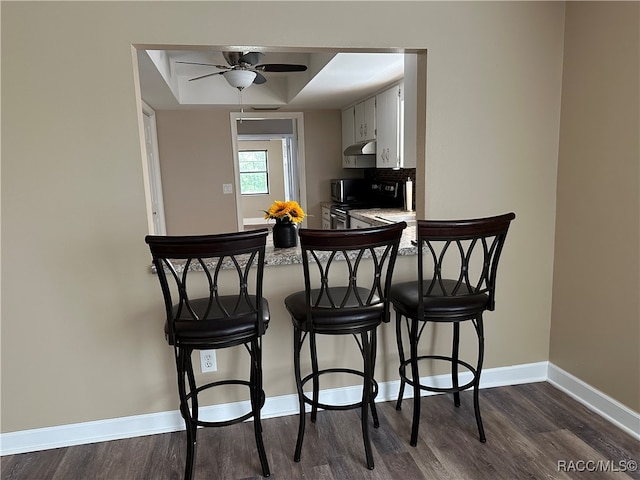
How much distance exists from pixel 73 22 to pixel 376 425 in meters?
2.29

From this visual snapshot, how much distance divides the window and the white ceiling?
4625 millimetres

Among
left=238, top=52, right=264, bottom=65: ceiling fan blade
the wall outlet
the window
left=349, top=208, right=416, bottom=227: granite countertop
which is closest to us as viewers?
the wall outlet

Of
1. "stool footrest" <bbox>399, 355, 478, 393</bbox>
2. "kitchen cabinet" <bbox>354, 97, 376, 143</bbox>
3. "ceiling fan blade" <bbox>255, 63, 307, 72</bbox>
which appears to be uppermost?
"ceiling fan blade" <bbox>255, 63, 307, 72</bbox>

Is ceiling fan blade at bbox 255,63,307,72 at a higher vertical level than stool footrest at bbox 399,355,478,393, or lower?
higher

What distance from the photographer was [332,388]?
2.25 m

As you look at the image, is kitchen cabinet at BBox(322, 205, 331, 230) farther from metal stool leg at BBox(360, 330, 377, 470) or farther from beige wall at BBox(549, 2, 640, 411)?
metal stool leg at BBox(360, 330, 377, 470)

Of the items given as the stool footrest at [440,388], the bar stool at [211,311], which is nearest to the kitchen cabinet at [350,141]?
the stool footrest at [440,388]

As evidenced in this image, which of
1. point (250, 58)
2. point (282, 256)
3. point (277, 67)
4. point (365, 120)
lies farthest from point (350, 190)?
point (282, 256)

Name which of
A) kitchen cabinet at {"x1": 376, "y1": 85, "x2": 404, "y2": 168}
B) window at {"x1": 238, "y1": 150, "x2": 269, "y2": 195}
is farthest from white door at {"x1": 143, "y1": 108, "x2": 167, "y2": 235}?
window at {"x1": 238, "y1": 150, "x2": 269, "y2": 195}

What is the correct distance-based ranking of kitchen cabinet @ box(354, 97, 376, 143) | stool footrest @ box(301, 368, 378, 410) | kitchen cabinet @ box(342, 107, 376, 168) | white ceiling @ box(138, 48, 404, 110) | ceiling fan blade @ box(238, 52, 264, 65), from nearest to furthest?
1. stool footrest @ box(301, 368, 378, 410)
2. ceiling fan blade @ box(238, 52, 264, 65)
3. white ceiling @ box(138, 48, 404, 110)
4. kitchen cabinet @ box(354, 97, 376, 143)
5. kitchen cabinet @ box(342, 107, 376, 168)

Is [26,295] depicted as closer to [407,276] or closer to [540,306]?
[407,276]

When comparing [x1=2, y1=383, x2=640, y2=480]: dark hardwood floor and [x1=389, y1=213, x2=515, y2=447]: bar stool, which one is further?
[x1=2, y1=383, x2=640, y2=480]: dark hardwood floor

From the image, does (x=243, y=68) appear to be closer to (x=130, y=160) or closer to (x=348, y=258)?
(x=130, y=160)

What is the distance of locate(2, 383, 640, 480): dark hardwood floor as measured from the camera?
1.78 m
